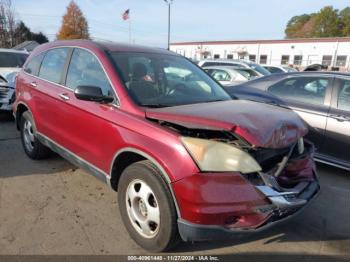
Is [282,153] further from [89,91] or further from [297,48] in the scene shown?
[297,48]

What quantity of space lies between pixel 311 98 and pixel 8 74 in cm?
711

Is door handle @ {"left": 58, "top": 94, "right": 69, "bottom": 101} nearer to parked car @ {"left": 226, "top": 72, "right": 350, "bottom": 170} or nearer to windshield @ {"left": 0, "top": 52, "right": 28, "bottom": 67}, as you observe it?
parked car @ {"left": 226, "top": 72, "right": 350, "bottom": 170}

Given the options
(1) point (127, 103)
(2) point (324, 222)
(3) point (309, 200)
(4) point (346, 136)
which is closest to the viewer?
(3) point (309, 200)

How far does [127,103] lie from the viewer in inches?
127

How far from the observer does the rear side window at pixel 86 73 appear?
3574 millimetres

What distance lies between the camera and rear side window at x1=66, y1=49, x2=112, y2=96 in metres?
3.57

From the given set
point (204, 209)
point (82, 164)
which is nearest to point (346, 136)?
point (204, 209)

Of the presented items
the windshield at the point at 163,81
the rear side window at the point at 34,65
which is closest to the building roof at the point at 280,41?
the windshield at the point at 163,81

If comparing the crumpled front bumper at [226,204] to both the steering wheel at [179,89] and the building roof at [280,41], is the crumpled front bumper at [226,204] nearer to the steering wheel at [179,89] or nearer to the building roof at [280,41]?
the steering wheel at [179,89]

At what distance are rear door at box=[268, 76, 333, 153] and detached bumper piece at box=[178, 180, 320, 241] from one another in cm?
240

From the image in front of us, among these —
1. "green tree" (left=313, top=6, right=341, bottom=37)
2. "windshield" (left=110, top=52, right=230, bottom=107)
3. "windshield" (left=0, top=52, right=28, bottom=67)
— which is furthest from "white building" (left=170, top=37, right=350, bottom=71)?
"green tree" (left=313, top=6, right=341, bottom=37)

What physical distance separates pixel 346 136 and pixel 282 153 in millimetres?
2151

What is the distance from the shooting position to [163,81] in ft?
12.7

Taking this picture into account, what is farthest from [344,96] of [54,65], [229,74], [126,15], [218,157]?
[126,15]
